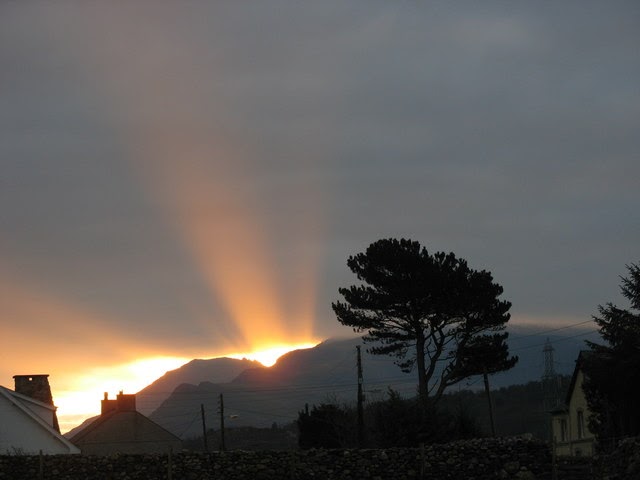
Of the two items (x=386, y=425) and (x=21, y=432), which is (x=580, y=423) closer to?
(x=386, y=425)

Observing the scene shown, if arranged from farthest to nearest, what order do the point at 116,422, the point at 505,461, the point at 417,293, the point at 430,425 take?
the point at 116,422 → the point at 417,293 → the point at 430,425 → the point at 505,461

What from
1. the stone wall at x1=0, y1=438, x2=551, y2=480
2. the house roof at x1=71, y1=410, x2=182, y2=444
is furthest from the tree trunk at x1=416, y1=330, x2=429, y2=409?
the house roof at x1=71, y1=410, x2=182, y2=444

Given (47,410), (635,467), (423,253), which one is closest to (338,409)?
(423,253)

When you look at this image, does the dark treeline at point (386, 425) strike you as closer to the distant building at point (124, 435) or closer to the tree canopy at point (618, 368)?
the tree canopy at point (618, 368)

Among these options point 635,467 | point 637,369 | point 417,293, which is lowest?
point 635,467

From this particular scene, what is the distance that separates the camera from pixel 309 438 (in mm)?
57844

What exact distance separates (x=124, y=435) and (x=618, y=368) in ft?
171

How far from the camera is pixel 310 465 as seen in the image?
3256 centimetres

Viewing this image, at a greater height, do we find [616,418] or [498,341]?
[498,341]

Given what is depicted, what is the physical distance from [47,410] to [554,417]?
33.7m

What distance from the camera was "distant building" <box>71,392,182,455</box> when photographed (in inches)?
3278

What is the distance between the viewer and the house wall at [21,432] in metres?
45.7

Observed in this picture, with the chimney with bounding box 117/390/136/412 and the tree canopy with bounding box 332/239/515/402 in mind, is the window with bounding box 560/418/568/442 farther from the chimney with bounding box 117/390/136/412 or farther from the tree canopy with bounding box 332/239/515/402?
the chimney with bounding box 117/390/136/412

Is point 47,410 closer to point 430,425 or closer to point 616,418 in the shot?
point 430,425
